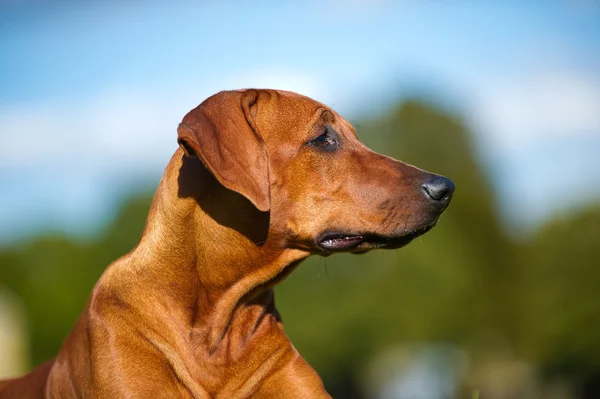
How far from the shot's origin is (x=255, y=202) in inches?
203

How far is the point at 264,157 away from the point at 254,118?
42 cm

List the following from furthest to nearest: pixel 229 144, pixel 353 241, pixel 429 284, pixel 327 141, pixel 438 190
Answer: pixel 429 284
pixel 327 141
pixel 353 241
pixel 438 190
pixel 229 144

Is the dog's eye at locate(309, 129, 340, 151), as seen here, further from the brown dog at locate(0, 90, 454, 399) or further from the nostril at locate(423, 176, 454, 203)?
the nostril at locate(423, 176, 454, 203)

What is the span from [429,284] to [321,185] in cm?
3976

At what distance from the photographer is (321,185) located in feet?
18.2

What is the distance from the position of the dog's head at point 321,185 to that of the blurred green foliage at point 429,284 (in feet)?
102

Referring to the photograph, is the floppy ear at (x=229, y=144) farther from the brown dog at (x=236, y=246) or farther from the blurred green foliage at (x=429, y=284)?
the blurred green foliage at (x=429, y=284)

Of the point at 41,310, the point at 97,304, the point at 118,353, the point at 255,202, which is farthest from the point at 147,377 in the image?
the point at 41,310

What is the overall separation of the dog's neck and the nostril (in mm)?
1008

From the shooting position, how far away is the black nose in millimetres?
5449

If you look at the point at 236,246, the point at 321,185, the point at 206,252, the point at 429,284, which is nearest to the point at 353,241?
the point at 321,185

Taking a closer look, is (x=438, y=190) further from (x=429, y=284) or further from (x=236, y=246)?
(x=429, y=284)

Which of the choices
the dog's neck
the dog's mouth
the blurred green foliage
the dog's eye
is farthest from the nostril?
the blurred green foliage

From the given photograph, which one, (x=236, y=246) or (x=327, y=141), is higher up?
(x=327, y=141)
